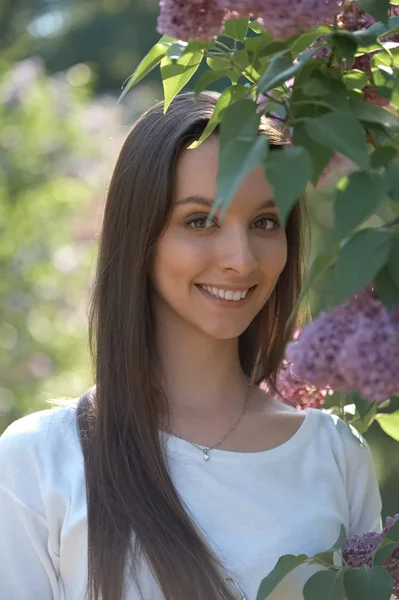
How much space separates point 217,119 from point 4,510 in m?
0.79

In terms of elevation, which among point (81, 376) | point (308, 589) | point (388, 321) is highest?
point (388, 321)

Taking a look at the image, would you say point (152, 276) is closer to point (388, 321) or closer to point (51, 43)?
point (388, 321)

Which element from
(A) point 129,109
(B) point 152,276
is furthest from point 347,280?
(A) point 129,109

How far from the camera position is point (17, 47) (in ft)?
17.2

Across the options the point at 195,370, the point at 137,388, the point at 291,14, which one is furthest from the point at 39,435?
the point at 291,14

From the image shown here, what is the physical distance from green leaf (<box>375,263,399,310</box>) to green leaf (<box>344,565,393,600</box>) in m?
0.40

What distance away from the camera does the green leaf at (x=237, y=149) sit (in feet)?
2.88

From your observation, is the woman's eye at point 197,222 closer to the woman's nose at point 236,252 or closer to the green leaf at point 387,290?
the woman's nose at point 236,252

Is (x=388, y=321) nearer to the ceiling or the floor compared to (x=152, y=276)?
nearer to the ceiling

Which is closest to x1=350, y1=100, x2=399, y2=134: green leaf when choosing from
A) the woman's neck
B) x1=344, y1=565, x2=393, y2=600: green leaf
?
x1=344, y1=565, x2=393, y2=600: green leaf

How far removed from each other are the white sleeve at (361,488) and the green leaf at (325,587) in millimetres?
639

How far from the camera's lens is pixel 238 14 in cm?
95

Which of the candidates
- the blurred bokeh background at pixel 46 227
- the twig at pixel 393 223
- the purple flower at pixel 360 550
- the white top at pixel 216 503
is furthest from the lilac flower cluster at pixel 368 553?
the blurred bokeh background at pixel 46 227

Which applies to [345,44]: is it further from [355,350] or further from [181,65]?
[355,350]
